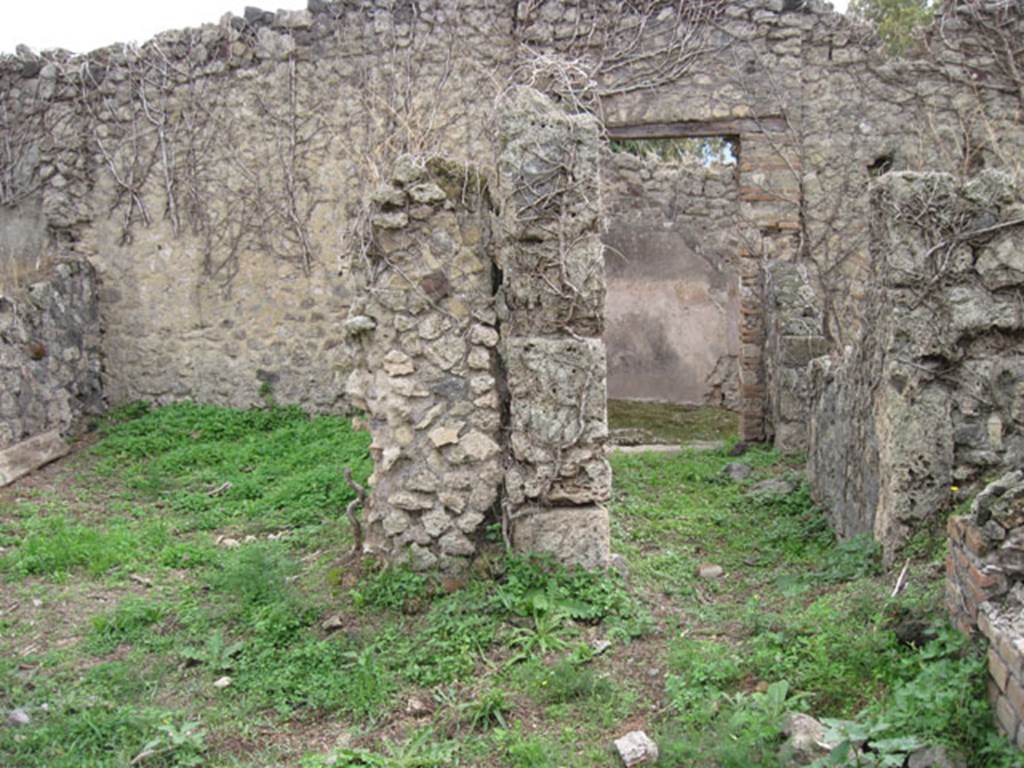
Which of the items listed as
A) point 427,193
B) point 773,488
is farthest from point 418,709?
point 773,488

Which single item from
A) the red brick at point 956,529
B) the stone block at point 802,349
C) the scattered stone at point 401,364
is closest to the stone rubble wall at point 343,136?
the stone block at point 802,349

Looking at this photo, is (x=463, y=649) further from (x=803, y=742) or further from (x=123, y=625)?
(x=123, y=625)

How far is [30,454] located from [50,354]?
1269mm

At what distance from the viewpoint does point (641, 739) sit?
3625 millimetres

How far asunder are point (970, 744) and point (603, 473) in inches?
91.5

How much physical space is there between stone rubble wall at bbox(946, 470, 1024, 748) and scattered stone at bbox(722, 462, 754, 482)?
12.3ft

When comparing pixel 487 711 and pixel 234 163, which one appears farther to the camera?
pixel 234 163

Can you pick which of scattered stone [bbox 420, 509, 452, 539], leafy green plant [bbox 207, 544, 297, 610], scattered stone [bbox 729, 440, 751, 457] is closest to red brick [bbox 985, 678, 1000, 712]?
scattered stone [bbox 420, 509, 452, 539]

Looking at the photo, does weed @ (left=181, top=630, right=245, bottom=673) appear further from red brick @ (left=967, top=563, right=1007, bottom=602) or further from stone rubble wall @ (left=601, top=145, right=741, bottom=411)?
stone rubble wall @ (left=601, top=145, right=741, bottom=411)

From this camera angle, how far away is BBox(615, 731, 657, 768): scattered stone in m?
3.55

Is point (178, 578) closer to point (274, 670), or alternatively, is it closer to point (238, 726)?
point (274, 670)

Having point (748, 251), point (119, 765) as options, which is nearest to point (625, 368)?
point (748, 251)

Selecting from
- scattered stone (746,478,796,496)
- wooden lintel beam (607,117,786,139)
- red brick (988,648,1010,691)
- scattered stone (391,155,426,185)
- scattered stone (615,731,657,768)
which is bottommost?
scattered stone (615,731,657,768)

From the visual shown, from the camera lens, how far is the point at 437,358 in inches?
201
